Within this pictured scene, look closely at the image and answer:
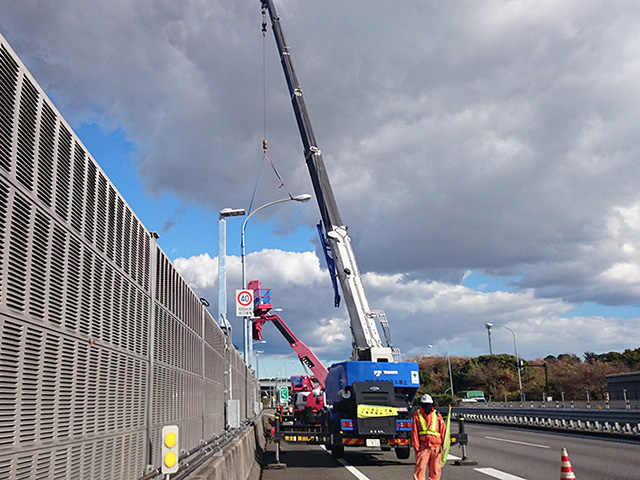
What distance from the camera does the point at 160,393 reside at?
8984 mm

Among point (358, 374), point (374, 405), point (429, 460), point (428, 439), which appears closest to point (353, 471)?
point (374, 405)

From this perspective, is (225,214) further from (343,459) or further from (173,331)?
(173,331)

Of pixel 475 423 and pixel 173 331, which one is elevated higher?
pixel 173 331

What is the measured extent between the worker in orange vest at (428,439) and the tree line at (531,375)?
58.0 m

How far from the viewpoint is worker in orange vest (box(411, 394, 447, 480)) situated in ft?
33.5

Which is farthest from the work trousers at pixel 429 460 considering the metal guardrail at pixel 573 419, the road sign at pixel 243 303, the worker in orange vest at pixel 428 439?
the road sign at pixel 243 303

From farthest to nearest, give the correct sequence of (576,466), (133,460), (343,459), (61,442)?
(343,459)
(576,466)
(133,460)
(61,442)

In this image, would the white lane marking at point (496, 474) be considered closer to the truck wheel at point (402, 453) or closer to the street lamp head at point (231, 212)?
the truck wheel at point (402, 453)

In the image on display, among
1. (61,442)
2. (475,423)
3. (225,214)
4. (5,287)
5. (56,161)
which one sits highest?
(225,214)

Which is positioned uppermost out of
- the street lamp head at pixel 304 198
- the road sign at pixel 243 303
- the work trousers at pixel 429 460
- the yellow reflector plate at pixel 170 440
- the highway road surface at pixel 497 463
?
the street lamp head at pixel 304 198

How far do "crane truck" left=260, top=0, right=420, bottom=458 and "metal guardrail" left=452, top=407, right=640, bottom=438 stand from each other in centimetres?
173

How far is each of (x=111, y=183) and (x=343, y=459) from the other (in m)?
13.8

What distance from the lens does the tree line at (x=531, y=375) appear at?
7621 centimetres

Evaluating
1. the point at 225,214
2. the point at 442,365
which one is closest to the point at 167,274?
the point at 225,214
